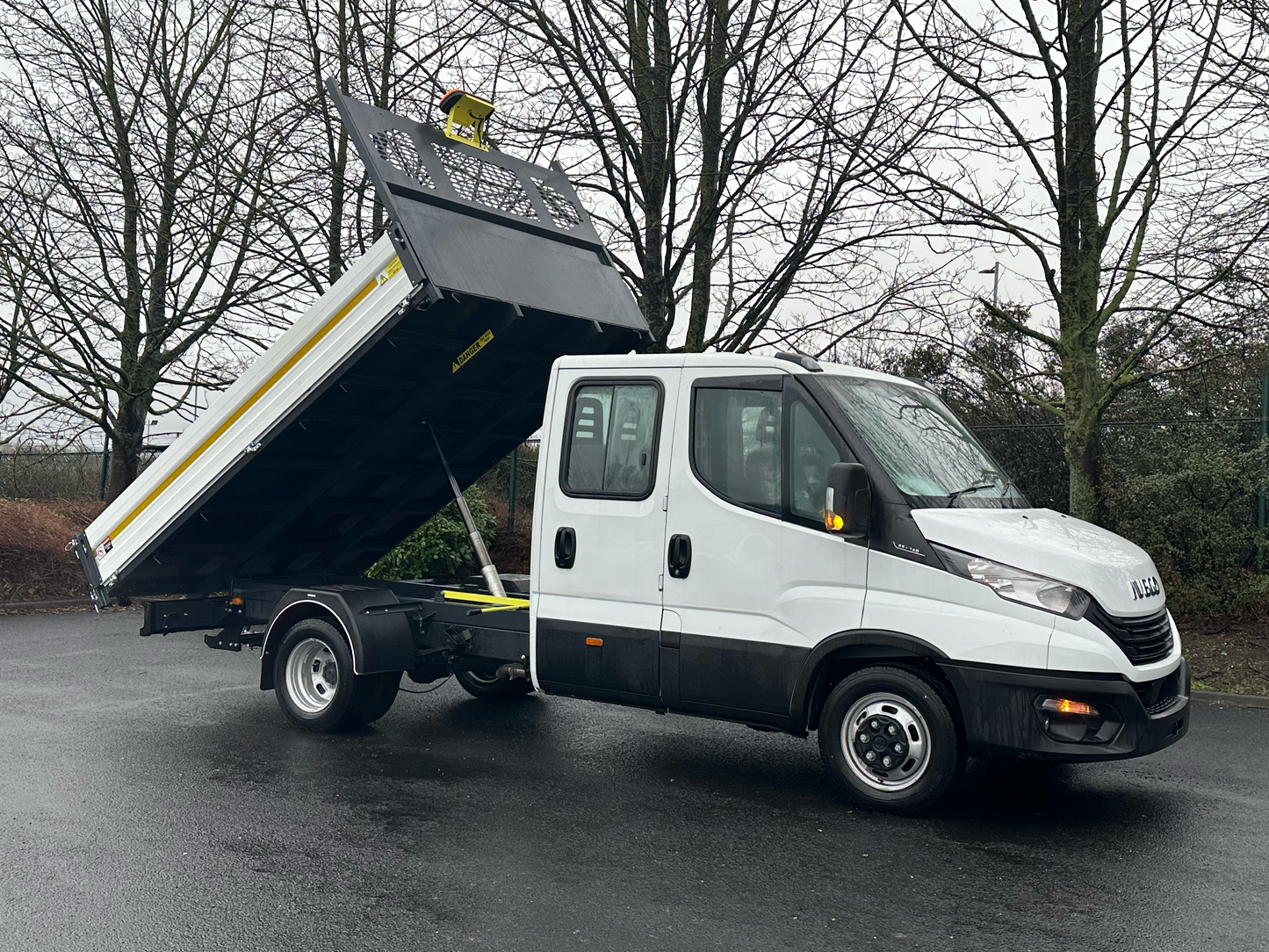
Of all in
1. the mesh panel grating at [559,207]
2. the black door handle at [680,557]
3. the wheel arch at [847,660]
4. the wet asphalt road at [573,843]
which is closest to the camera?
the wet asphalt road at [573,843]

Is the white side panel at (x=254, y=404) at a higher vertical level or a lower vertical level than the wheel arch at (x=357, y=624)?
higher

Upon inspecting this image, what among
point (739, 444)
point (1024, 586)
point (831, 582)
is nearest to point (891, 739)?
point (831, 582)

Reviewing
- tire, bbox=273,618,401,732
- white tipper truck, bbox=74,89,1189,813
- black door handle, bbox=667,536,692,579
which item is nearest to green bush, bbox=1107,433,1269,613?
white tipper truck, bbox=74,89,1189,813

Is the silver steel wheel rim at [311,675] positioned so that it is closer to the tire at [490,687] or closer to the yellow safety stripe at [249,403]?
the tire at [490,687]

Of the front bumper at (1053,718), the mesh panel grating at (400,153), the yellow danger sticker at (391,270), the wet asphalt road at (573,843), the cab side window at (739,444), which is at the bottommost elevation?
the wet asphalt road at (573,843)

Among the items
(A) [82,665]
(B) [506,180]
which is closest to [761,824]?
(B) [506,180]

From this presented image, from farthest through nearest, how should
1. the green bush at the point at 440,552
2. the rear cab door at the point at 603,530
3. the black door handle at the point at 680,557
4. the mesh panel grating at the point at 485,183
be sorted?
the green bush at the point at 440,552, the mesh panel grating at the point at 485,183, the rear cab door at the point at 603,530, the black door handle at the point at 680,557

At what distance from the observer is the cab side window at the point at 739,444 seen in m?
6.04

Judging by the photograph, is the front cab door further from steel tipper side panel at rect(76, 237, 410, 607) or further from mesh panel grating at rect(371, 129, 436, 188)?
mesh panel grating at rect(371, 129, 436, 188)

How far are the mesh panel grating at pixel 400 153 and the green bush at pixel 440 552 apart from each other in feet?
21.7

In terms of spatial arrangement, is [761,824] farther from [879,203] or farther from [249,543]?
[879,203]

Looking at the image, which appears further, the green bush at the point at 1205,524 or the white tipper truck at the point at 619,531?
the green bush at the point at 1205,524

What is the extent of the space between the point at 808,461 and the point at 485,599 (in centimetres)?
256

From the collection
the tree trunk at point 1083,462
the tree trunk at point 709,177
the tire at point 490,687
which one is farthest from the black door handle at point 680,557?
the tree trunk at point 1083,462
